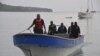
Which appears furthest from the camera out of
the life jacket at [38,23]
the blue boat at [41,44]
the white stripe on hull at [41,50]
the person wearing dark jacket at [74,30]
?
the person wearing dark jacket at [74,30]

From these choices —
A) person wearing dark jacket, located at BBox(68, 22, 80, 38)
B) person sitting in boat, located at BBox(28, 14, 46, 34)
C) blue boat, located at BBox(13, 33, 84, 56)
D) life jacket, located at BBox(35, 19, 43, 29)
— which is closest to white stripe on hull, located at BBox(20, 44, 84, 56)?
blue boat, located at BBox(13, 33, 84, 56)

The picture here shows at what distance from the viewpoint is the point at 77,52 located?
2702 centimetres

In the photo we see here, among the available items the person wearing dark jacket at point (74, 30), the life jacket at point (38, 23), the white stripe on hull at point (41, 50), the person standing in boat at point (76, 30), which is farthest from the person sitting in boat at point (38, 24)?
the person standing in boat at point (76, 30)

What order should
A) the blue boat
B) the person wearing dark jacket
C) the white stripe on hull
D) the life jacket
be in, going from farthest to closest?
the person wearing dark jacket
the life jacket
the white stripe on hull
the blue boat

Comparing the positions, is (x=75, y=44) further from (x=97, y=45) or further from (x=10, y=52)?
(x=97, y=45)

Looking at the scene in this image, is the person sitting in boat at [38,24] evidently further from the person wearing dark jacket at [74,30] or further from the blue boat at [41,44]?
the person wearing dark jacket at [74,30]

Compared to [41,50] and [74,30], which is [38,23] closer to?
[41,50]

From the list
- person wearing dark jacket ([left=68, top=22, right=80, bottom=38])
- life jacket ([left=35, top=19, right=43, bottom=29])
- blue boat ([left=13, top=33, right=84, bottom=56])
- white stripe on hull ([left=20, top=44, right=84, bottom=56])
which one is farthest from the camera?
person wearing dark jacket ([left=68, top=22, right=80, bottom=38])

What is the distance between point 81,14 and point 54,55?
2819 inches

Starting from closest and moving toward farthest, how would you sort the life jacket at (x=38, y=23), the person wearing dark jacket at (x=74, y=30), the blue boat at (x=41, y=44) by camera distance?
the blue boat at (x=41, y=44)
the life jacket at (x=38, y=23)
the person wearing dark jacket at (x=74, y=30)

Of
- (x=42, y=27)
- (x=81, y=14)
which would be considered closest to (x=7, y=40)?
(x=42, y=27)

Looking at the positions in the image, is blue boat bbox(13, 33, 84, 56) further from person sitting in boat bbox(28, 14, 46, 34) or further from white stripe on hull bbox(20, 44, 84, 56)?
person sitting in boat bbox(28, 14, 46, 34)

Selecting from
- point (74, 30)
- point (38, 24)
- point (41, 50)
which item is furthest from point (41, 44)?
point (74, 30)

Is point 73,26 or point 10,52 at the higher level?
point 73,26
